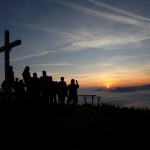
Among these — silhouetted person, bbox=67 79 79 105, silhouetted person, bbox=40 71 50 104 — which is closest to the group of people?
silhouetted person, bbox=40 71 50 104

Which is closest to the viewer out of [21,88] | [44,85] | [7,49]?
[7,49]

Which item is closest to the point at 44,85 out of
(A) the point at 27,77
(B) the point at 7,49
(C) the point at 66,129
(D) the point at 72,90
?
(A) the point at 27,77

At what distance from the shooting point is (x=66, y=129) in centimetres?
1134

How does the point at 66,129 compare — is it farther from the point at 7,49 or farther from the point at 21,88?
the point at 7,49

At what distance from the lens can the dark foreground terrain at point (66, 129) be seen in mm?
9938

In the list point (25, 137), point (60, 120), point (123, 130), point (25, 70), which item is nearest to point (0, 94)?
point (25, 70)

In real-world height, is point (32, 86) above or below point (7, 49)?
below

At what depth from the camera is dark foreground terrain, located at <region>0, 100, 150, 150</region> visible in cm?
994

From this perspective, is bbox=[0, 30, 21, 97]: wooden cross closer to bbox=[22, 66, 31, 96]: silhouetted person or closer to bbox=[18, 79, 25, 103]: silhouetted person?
bbox=[22, 66, 31, 96]: silhouetted person

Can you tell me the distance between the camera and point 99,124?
12578 millimetres

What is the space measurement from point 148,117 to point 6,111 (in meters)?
6.95

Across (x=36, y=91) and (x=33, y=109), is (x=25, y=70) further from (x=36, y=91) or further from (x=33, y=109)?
(x=33, y=109)

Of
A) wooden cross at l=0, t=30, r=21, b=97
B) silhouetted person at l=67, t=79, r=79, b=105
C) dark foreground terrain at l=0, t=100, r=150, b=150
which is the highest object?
wooden cross at l=0, t=30, r=21, b=97

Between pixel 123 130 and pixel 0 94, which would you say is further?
pixel 0 94
